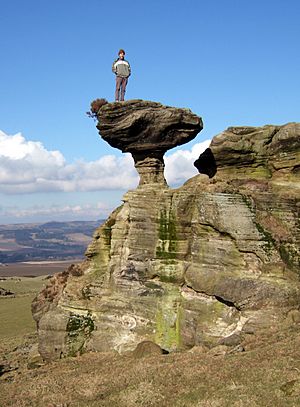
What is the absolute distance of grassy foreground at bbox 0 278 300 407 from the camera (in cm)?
1769

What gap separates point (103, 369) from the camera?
2517 cm

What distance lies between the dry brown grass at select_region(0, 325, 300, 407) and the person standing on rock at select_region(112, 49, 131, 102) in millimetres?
18758

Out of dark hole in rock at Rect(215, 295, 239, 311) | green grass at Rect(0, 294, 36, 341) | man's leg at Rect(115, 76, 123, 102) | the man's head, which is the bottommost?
green grass at Rect(0, 294, 36, 341)

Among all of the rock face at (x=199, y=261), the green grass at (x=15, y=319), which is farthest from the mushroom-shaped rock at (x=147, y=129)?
the green grass at (x=15, y=319)

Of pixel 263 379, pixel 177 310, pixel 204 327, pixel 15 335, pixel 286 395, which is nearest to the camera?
pixel 286 395

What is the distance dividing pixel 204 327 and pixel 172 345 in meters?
2.83

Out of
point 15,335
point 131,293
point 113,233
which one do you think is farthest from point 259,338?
point 15,335

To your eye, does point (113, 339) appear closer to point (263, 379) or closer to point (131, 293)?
point (131, 293)

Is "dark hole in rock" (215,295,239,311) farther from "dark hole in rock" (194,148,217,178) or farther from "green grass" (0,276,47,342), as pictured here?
"green grass" (0,276,47,342)

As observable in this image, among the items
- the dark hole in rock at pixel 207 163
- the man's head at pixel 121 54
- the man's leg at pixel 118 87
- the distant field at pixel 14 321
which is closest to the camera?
the man's head at pixel 121 54

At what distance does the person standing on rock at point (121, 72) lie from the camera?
3269 centimetres

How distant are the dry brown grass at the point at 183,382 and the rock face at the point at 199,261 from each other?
117 inches

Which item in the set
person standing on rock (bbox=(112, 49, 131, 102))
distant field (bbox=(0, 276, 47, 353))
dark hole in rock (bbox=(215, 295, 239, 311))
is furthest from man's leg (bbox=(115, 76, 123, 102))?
distant field (bbox=(0, 276, 47, 353))

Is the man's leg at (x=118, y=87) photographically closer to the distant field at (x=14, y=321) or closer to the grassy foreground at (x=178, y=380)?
the grassy foreground at (x=178, y=380)
